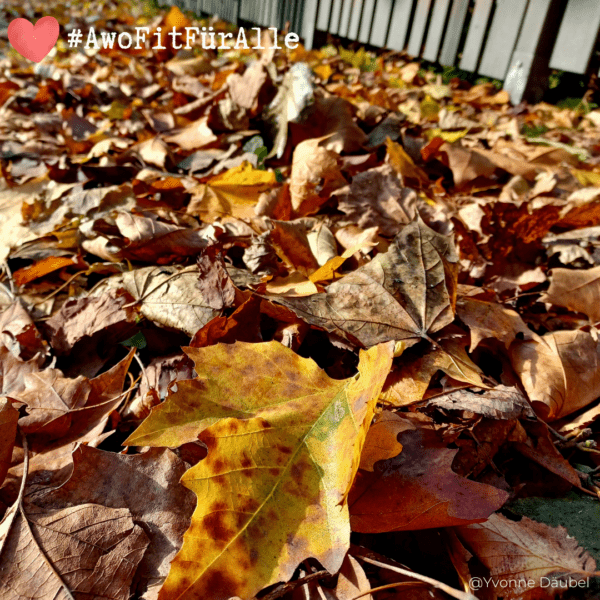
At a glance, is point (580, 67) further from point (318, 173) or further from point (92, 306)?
point (92, 306)

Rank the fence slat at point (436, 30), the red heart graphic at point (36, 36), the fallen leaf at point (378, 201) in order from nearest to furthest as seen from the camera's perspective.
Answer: the fallen leaf at point (378, 201), the red heart graphic at point (36, 36), the fence slat at point (436, 30)

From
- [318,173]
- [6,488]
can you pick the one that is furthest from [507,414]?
[318,173]

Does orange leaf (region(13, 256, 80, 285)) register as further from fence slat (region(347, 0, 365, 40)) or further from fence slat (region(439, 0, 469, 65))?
fence slat (region(347, 0, 365, 40))

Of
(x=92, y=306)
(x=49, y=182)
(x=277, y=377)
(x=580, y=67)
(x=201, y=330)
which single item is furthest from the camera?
(x=580, y=67)

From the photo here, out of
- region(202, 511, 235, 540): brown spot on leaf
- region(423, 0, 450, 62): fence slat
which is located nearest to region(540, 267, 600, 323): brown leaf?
region(202, 511, 235, 540): brown spot on leaf

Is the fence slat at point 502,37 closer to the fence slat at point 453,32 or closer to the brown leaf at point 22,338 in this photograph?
the fence slat at point 453,32

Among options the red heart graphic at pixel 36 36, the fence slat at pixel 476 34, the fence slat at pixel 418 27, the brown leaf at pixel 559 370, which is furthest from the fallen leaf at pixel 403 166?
the fence slat at pixel 418 27
